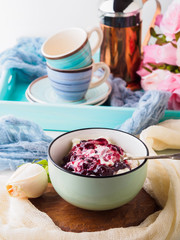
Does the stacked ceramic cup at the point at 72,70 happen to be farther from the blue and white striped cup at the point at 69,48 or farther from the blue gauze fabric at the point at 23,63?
the blue gauze fabric at the point at 23,63

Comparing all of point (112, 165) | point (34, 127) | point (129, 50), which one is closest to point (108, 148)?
point (112, 165)

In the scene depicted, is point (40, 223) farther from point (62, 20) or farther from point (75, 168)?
point (62, 20)

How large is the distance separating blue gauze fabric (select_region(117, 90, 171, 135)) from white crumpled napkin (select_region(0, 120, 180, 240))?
7.0 inches

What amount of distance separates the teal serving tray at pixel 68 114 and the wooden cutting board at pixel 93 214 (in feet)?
0.96

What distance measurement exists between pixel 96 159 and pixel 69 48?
0.56 meters

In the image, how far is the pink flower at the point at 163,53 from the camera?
1020 millimetres

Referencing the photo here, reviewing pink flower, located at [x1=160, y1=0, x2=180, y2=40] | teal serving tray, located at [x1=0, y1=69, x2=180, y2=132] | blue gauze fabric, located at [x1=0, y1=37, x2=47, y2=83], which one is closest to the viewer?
teal serving tray, located at [x1=0, y1=69, x2=180, y2=132]

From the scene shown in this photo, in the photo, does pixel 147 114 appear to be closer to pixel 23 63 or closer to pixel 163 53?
pixel 163 53

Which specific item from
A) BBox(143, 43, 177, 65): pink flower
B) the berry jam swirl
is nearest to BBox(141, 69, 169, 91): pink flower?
BBox(143, 43, 177, 65): pink flower

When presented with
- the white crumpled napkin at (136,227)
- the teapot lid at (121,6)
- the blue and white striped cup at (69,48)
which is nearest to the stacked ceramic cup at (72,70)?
the blue and white striped cup at (69,48)

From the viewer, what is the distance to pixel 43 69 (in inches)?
47.6

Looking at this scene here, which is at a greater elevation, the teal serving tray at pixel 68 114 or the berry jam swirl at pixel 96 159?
the berry jam swirl at pixel 96 159

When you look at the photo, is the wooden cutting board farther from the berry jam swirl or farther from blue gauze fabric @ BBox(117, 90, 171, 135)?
blue gauze fabric @ BBox(117, 90, 171, 135)

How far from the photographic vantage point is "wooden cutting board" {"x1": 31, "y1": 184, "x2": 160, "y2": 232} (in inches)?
22.8
